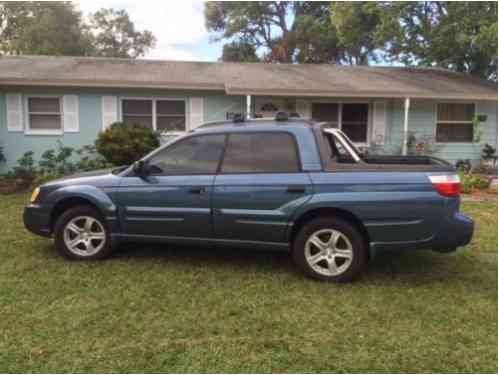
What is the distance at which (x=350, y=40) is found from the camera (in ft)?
63.1

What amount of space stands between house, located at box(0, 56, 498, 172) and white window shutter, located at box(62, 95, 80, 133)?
28mm

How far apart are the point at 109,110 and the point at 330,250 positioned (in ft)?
32.8

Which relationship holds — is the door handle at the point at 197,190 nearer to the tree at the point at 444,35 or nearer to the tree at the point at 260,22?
the tree at the point at 444,35

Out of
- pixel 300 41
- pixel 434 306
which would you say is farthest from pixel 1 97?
pixel 300 41

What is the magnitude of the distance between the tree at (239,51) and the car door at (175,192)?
26629 mm

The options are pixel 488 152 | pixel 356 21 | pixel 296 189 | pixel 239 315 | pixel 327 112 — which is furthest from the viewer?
pixel 356 21

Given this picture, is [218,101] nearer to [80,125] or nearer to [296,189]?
[80,125]

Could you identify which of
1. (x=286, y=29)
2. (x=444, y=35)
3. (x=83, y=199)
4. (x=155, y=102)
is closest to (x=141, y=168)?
(x=83, y=199)

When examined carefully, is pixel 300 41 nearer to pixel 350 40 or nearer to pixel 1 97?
pixel 350 40

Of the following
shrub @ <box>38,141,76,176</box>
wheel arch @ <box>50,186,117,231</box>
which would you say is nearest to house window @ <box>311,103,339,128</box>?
shrub @ <box>38,141,76,176</box>

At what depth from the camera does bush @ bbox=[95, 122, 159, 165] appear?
10.7 metres

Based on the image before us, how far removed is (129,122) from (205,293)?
31.8ft

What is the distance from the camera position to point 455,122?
1367 cm

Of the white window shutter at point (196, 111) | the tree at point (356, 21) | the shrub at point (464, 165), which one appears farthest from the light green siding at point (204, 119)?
the tree at point (356, 21)
